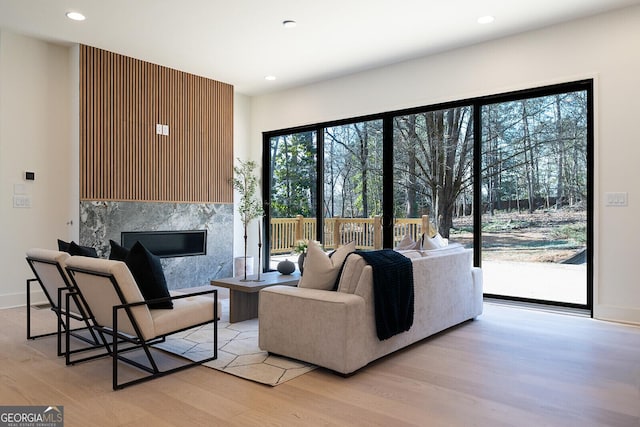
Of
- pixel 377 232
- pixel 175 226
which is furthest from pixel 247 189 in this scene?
pixel 377 232

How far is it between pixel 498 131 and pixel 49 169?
17.5 ft

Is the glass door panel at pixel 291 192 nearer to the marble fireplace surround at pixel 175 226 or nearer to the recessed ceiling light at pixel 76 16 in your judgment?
the marble fireplace surround at pixel 175 226

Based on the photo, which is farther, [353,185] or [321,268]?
[353,185]

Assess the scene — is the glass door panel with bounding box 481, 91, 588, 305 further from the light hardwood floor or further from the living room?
the light hardwood floor

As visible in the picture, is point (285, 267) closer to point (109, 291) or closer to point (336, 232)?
point (336, 232)

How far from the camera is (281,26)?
16.1 ft

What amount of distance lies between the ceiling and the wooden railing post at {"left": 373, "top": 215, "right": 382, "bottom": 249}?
6.83 ft

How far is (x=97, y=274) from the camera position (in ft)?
9.14

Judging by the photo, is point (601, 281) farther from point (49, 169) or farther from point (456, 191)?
point (49, 169)

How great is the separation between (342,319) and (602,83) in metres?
3.68

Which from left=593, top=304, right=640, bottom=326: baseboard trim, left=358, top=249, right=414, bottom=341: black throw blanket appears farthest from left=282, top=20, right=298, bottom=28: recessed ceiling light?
left=593, top=304, right=640, bottom=326: baseboard trim

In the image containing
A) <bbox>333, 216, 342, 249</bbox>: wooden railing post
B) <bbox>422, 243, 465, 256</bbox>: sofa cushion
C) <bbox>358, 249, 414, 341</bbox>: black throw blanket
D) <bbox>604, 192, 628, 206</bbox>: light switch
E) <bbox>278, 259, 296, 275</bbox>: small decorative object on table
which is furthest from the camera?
<bbox>333, 216, 342, 249</bbox>: wooden railing post

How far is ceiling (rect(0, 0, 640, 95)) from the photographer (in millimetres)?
4371

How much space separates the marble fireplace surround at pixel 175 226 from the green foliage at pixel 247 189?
11.0 inches
